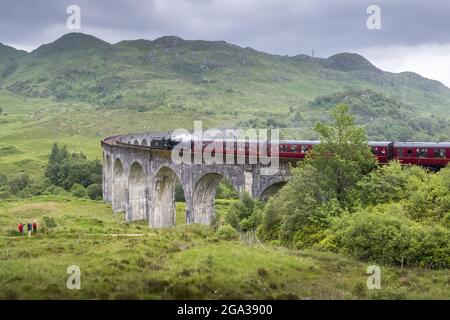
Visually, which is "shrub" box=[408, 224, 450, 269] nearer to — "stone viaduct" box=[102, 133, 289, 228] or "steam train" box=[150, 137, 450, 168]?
"steam train" box=[150, 137, 450, 168]

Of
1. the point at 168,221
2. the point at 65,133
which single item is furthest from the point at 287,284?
the point at 65,133

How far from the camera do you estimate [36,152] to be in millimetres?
109375

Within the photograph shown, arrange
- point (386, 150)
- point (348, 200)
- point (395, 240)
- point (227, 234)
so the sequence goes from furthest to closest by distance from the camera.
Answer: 1. point (386, 150)
2. point (227, 234)
3. point (348, 200)
4. point (395, 240)

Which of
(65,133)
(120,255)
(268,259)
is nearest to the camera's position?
(268,259)

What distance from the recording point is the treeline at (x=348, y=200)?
21.7 m

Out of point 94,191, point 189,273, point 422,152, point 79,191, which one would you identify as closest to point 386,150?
point 422,152

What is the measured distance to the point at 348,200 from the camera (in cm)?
2661

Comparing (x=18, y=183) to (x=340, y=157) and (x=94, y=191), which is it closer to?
(x=94, y=191)

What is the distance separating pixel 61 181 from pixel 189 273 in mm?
66821

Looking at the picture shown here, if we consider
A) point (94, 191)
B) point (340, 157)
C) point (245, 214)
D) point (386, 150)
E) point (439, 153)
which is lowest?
point (94, 191)
